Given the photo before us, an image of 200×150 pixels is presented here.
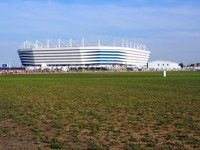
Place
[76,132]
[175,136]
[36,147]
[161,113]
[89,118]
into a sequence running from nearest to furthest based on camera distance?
[36,147] < [175,136] < [76,132] < [89,118] < [161,113]

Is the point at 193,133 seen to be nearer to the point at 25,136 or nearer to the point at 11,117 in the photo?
the point at 25,136

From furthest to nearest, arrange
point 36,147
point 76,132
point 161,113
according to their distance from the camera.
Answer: point 161,113 < point 76,132 < point 36,147

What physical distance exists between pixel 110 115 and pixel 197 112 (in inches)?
149

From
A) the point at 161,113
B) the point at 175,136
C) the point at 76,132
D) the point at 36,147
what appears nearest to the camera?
the point at 36,147

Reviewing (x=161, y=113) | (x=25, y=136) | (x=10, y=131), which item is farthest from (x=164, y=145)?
(x=161, y=113)

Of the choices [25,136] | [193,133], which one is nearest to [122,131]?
[193,133]

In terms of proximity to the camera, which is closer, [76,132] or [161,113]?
[76,132]

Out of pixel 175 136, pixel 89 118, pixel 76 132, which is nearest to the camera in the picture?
pixel 175 136

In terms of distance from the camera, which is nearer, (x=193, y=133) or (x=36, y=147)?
(x=36, y=147)

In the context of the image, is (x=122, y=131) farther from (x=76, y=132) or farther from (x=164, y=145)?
(x=164, y=145)

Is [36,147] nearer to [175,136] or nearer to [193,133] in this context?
[175,136]

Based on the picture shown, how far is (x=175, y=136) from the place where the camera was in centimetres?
1014

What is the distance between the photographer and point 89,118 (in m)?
13.9

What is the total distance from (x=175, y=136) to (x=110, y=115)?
4.82m
